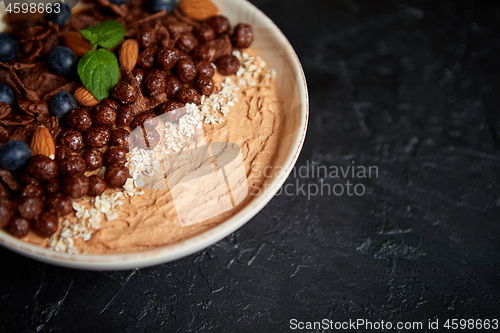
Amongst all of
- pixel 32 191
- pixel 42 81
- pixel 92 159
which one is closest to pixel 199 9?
pixel 42 81

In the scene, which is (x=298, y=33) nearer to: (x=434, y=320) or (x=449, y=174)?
(x=449, y=174)

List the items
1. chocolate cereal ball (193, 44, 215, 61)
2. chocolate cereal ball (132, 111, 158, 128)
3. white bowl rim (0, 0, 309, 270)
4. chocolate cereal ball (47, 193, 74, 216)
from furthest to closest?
chocolate cereal ball (193, 44, 215, 61) < chocolate cereal ball (132, 111, 158, 128) < chocolate cereal ball (47, 193, 74, 216) < white bowl rim (0, 0, 309, 270)

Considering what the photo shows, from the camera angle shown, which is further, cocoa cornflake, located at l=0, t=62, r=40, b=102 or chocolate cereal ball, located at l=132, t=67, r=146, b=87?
chocolate cereal ball, located at l=132, t=67, r=146, b=87

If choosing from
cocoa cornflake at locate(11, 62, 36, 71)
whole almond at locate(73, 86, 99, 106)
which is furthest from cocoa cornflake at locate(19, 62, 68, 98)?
whole almond at locate(73, 86, 99, 106)

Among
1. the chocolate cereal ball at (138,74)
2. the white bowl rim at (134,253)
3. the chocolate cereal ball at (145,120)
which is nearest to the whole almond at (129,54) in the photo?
the chocolate cereal ball at (138,74)

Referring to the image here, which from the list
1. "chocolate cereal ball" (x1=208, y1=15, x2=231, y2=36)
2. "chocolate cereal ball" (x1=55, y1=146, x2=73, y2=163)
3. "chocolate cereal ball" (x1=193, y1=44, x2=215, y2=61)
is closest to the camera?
"chocolate cereal ball" (x1=55, y1=146, x2=73, y2=163)

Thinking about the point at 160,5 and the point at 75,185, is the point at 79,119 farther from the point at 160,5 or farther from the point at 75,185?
the point at 160,5

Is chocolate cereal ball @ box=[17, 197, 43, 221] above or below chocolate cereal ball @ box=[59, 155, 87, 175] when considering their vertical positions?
below

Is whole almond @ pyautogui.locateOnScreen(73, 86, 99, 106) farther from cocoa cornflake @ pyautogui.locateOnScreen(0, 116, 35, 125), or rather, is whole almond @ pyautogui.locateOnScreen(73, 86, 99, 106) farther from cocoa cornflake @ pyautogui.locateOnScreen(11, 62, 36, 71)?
cocoa cornflake @ pyautogui.locateOnScreen(11, 62, 36, 71)
